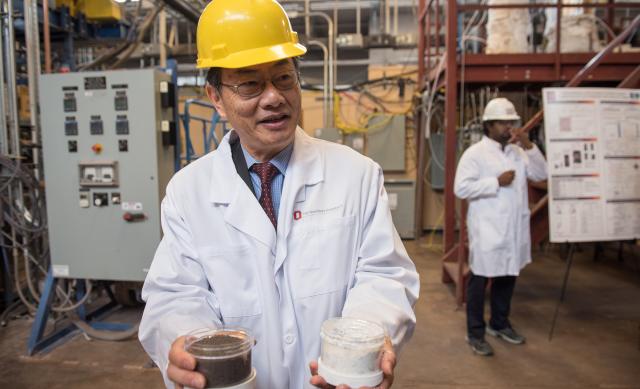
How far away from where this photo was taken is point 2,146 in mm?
3092

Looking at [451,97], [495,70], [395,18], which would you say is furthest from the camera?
[395,18]

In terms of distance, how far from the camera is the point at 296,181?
1.12 m

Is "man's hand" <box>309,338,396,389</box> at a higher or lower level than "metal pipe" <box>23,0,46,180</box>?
lower

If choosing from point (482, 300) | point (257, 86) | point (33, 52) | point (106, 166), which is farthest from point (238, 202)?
point (33, 52)

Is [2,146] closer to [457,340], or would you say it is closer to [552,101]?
[457,340]

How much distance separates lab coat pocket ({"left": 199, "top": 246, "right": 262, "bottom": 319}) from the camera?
1.06 meters

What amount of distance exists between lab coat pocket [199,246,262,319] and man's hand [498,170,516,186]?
2267 millimetres

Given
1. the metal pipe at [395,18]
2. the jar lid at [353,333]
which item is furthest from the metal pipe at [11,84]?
the metal pipe at [395,18]

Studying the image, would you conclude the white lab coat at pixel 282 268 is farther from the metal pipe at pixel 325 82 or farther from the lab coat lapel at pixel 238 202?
the metal pipe at pixel 325 82

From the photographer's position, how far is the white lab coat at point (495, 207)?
2873 millimetres

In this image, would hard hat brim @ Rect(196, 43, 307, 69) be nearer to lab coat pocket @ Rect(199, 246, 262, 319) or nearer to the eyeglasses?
the eyeglasses

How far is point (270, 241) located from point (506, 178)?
2.25 metres

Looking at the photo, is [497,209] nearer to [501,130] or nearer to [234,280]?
[501,130]

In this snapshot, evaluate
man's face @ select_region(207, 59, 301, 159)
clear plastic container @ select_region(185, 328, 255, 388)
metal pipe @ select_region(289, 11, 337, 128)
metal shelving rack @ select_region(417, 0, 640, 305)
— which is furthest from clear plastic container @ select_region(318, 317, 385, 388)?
metal pipe @ select_region(289, 11, 337, 128)
